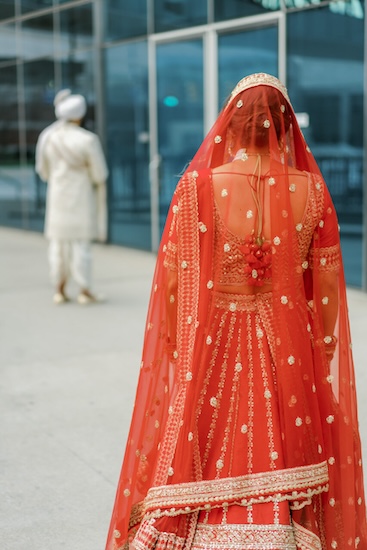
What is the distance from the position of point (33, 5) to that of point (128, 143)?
3711mm

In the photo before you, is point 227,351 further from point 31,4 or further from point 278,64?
point 31,4

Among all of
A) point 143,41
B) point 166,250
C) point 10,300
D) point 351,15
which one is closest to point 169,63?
point 143,41

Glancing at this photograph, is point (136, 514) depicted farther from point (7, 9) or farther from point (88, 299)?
point (7, 9)

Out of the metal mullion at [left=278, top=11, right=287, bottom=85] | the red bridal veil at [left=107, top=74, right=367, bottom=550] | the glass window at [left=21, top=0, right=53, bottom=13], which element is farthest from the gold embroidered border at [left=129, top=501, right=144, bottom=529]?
the glass window at [left=21, top=0, right=53, bottom=13]

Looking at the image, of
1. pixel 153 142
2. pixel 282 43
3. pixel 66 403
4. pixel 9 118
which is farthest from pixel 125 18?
pixel 66 403

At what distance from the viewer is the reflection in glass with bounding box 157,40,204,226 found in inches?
411

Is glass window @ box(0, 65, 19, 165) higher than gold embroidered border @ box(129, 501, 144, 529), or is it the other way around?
glass window @ box(0, 65, 19, 165)

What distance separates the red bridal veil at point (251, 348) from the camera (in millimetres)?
2625

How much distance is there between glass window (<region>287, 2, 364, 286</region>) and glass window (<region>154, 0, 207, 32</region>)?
1661 mm

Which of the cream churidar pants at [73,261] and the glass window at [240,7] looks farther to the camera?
the glass window at [240,7]

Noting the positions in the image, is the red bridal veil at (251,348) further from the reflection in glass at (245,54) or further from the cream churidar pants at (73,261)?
the reflection in glass at (245,54)

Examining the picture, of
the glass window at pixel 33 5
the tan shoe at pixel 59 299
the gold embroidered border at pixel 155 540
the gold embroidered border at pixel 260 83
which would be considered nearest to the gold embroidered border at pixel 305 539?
the gold embroidered border at pixel 155 540

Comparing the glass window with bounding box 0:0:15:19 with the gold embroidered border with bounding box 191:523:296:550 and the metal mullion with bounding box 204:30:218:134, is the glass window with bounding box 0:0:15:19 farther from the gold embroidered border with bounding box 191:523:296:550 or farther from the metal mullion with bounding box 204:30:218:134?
the gold embroidered border with bounding box 191:523:296:550

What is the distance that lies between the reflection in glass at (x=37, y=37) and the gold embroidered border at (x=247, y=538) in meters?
12.0
